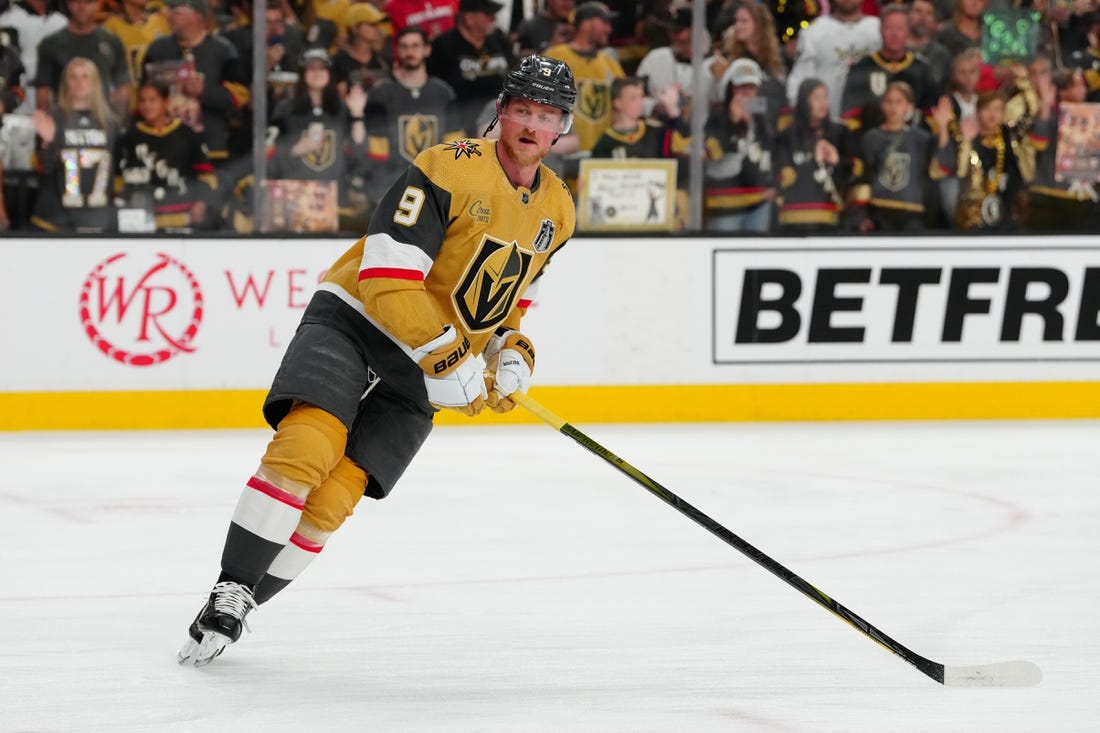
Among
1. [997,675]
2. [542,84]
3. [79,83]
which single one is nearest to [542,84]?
[542,84]

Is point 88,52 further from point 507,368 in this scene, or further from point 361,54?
point 507,368

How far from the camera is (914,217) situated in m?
7.17

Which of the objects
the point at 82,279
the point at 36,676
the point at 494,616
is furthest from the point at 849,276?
the point at 36,676

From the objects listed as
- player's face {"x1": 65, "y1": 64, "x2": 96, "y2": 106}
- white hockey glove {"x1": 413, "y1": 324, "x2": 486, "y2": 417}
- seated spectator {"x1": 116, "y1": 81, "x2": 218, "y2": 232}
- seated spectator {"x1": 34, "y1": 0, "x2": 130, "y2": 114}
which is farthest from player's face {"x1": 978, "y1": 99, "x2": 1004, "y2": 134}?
white hockey glove {"x1": 413, "y1": 324, "x2": 486, "y2": 417}

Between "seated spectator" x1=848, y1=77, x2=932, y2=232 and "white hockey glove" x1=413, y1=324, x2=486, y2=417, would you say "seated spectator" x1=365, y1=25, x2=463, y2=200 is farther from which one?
"white hockey glove" x1=413, y1=324, x2=486, y2=417

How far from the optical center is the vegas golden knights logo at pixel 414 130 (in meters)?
6.94

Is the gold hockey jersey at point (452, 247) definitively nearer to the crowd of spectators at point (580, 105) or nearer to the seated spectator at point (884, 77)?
the crowd of spectators at point (580, 105)

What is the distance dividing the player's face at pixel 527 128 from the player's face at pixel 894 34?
4832mm

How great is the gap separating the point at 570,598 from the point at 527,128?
1.02 meters

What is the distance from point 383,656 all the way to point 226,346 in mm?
A: 4072

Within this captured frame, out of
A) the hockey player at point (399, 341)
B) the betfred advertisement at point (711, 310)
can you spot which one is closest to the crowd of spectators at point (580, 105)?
the betfred advertisement at point (711, 310)

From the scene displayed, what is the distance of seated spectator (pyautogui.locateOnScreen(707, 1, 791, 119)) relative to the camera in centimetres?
713

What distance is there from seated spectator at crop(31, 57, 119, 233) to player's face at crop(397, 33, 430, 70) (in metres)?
1.28

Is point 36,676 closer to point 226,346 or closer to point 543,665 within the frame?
point 543,665
